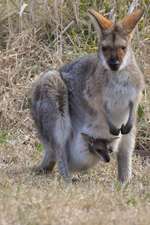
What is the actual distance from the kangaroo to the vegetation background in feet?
0.87

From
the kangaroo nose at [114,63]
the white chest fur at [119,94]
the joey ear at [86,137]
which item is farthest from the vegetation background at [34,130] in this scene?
the kangaroo nose at [114,63]

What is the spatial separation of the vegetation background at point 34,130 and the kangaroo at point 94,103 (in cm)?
26

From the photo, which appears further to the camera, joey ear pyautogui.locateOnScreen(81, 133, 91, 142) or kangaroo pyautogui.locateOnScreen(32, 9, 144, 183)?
joey ear pyautogui.locateOnScreen(81, 133, 91, 142)

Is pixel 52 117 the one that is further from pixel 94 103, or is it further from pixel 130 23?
pixel 130 23

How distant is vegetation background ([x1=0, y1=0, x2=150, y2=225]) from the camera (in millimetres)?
5547

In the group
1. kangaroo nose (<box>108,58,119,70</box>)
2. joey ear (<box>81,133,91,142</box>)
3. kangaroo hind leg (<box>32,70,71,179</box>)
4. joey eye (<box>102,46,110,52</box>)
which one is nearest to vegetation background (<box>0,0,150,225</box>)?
kangaroo hind leg (<box>32,70,71,179</box>)

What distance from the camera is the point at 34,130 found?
30.6ft

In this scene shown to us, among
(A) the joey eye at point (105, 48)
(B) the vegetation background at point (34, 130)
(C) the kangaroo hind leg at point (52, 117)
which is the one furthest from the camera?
(C) the kangaroo hind leg at point (52, 117)

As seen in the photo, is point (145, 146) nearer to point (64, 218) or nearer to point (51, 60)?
point (51, 60)

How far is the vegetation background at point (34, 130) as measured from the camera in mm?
5547

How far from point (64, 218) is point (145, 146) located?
3.96 meters

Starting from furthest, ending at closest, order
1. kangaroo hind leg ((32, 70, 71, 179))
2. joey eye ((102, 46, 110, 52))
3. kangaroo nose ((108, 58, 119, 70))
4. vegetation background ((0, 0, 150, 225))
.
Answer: kangaroo hind leg ((32, 70, 71, 179)), joey eye ((102, 46, 110, 52)), kangaroo nose ((108, 58, 119, 70)), vegetation background ((0, 0, 150, 225))

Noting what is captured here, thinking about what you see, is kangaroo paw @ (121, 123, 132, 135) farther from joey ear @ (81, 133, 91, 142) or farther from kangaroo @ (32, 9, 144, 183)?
joey ear @ (81, 133, 91, 142)

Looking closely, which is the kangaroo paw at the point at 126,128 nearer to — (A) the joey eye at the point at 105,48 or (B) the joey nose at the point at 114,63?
(B) the joey nose at the point at 114,63
